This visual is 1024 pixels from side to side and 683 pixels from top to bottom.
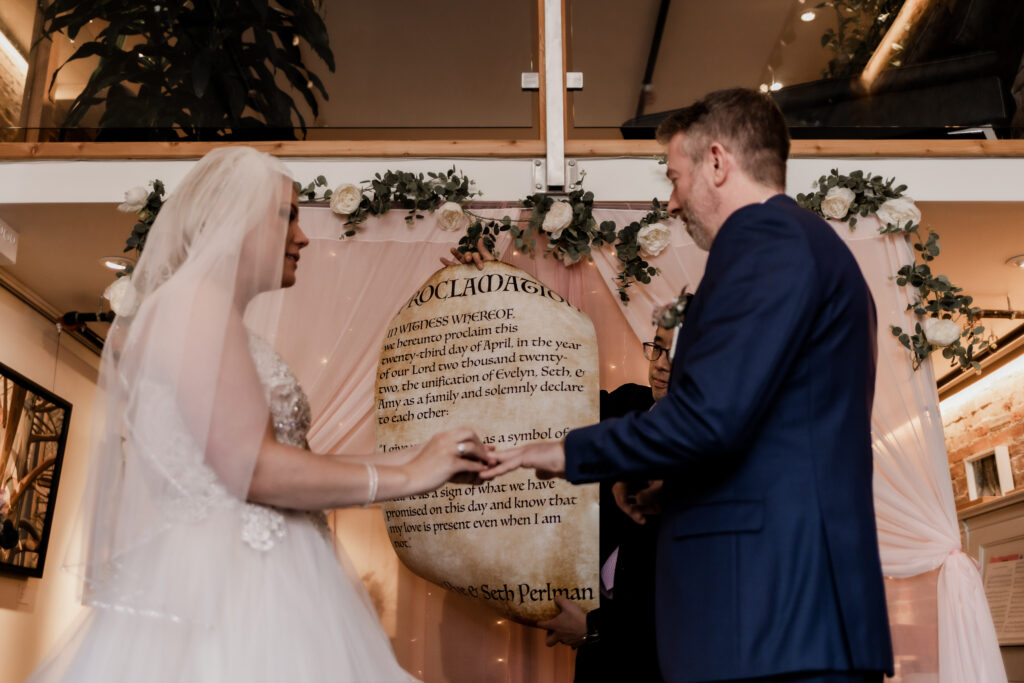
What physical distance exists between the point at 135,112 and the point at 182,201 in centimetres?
239

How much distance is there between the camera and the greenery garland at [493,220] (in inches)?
151

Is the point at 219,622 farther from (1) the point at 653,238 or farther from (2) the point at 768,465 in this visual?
(1) the point at 653,238

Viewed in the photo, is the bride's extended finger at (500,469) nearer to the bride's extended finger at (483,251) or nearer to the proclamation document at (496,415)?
the proclamation document at (496,415)

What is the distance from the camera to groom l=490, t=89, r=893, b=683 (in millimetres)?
1582

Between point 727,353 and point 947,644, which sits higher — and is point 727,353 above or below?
above

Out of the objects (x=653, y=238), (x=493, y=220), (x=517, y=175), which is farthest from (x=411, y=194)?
(x=653, y=238)

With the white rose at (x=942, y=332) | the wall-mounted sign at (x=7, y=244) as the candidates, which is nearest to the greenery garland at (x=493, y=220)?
the wall-mounted sign at (x=7, y=244)

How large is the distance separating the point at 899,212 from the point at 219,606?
10.6ft

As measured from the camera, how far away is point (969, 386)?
6.64m

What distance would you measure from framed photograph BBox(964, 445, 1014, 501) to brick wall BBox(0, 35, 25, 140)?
5859mm

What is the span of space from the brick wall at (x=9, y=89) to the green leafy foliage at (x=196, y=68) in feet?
0.54

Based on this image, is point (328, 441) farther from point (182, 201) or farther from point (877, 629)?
point (877, 629)

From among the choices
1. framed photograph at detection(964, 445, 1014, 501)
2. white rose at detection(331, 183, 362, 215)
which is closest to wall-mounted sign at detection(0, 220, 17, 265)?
white rose at detection(331, 183, 362, 215)

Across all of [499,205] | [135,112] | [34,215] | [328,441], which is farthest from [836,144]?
[34,215]
